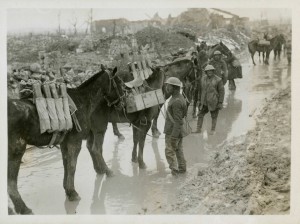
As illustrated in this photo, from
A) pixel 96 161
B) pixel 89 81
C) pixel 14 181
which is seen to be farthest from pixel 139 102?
pixel 14 181

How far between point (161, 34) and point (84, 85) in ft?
3.75

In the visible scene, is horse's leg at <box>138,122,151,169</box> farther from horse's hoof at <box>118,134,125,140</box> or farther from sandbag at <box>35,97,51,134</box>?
sandbag at <box>35,97,51,134</box>

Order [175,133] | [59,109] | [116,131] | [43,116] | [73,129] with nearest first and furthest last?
[43,116] < [59,109] < [73,129] < [175,133] < [116,131]

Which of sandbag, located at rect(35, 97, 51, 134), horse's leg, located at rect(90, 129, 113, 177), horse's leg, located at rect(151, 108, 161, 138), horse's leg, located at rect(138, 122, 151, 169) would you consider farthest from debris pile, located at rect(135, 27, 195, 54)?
sandbag, located at rect(35, 97, 51, 134)

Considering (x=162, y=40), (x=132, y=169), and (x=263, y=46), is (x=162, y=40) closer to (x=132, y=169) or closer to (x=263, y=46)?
(x=263, y=46)

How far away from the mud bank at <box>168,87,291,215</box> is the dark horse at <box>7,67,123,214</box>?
111 centimetres

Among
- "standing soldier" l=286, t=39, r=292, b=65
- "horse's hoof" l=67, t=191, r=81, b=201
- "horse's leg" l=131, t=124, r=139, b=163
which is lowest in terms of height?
"horse's hoof" l=67, t=191, r=81, b=201

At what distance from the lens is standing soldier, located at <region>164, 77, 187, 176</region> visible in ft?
18.7

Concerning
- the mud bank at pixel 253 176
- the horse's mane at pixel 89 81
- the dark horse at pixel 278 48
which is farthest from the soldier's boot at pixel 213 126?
the horse's mane at pixel 89 81

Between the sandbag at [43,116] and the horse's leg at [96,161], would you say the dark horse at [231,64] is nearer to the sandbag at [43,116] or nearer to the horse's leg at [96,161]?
the horse's leg at [96,161]

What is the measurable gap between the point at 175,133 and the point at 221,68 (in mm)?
1185

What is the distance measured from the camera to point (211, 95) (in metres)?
6.26

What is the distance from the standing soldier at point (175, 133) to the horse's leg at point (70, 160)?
42.1 inches

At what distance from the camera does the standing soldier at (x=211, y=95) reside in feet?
20.1
